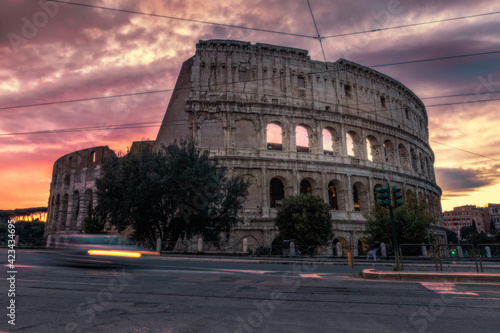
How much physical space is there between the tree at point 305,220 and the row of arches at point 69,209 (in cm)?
2781

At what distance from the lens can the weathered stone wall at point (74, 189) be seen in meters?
39.9

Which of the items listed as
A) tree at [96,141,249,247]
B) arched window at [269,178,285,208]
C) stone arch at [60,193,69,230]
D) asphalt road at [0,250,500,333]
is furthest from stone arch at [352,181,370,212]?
stone arch at [60,193,69,230]

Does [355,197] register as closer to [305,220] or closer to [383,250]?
[383,250]

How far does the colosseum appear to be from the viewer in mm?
27141

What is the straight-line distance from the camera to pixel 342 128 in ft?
101

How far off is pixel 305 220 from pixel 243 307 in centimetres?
1695

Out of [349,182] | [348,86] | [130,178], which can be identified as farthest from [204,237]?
[348,86]

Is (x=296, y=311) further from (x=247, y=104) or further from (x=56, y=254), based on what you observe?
(x=247, y=104)

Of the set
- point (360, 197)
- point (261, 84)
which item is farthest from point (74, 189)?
point (360, 197)

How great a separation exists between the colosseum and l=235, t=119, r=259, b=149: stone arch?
92 mm

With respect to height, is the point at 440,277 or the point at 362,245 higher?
the point at 440,277

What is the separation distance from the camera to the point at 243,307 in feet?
16.3

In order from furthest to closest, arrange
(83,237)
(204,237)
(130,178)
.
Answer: (204,237) → (130,178) → (83,237)

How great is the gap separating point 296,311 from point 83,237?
8.34 m
